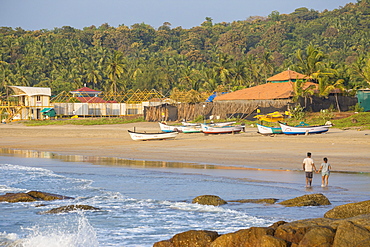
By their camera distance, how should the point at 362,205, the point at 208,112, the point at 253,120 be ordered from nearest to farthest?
the point at 362,205 < the point at 253,120 < the point at 208,112

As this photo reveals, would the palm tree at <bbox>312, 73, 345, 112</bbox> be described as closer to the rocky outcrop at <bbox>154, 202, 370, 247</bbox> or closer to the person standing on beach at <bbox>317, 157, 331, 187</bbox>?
the person standing on beach at <bbox>317, 157, 331, 187</bbox>

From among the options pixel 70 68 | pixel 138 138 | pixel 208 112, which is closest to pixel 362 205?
pixel 138 138

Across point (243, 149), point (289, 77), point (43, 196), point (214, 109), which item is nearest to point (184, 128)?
point (214, 109)

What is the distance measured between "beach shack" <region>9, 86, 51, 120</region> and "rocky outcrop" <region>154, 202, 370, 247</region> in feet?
221

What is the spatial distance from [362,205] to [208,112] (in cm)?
4413

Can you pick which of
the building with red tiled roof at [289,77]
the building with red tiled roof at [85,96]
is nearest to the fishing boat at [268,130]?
the building with red tiled roof at [289,77]

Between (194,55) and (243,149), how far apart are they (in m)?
109

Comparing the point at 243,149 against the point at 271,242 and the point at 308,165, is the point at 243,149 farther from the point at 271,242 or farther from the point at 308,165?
the point at 271,242

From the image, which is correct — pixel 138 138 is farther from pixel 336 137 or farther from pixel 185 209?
pixel 185 209

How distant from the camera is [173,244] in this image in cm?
872

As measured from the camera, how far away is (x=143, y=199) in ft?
52.1

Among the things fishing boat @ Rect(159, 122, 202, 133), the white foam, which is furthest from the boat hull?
the white foam

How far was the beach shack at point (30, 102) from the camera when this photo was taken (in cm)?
7212

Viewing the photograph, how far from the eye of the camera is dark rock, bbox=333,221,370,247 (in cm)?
717
